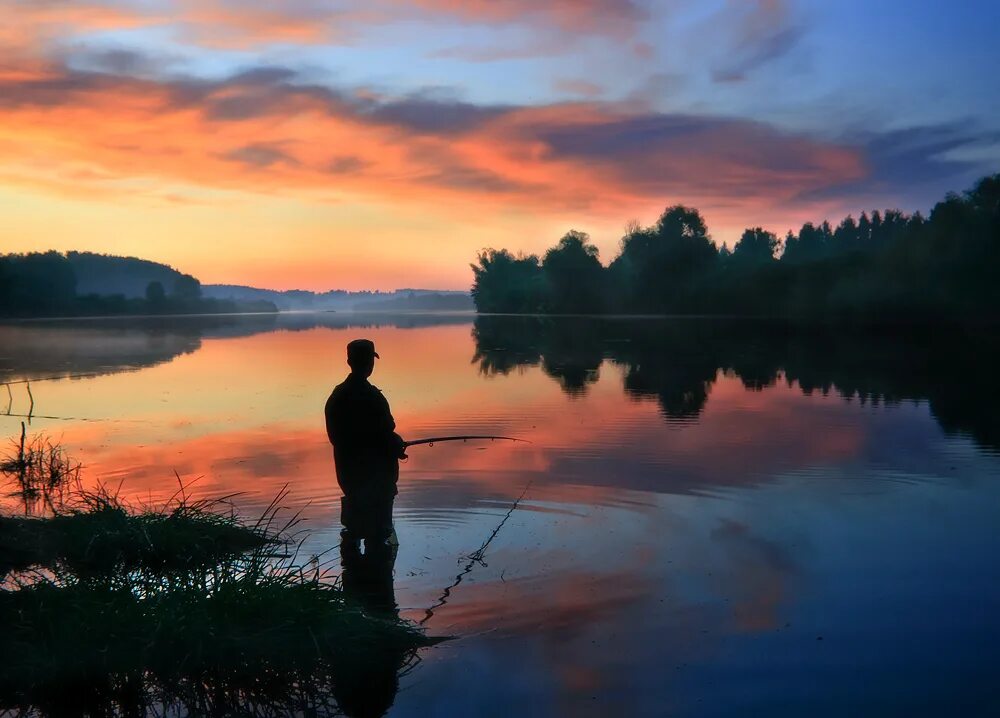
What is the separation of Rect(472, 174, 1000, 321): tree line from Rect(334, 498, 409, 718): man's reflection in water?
79905 millimetres

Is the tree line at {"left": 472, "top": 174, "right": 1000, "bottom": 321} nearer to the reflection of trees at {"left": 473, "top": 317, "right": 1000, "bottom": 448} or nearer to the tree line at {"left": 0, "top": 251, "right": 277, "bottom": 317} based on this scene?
the reflection of trees at {"left": 473, "top": 317, "right": 1000, "bottom": 448}

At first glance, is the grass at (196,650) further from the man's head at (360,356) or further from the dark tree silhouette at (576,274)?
the dark tree silhouette at (576,274)

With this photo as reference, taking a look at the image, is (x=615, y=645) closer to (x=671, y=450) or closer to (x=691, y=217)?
(x=671, y=450)

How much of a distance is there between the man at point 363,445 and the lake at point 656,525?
2.53ft

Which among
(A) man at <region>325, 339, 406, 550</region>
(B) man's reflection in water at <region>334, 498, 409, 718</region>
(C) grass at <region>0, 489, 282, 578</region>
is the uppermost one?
(A) man at <region>325, 339, 406, 550</region>

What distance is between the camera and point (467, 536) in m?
9.12

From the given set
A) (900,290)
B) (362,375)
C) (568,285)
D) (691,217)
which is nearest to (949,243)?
(900,290)

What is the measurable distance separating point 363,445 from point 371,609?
5.20 feet

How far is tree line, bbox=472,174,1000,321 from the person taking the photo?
248 ft

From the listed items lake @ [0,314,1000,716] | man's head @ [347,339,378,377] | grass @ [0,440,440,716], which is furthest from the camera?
man's head @ [347,339,378,377]

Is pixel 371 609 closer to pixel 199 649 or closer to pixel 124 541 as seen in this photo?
pixel 199 649

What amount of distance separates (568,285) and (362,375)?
137 metres

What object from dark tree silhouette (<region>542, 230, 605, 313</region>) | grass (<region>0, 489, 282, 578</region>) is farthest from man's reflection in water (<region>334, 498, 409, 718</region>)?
dark tree silhouette (<region>542, 230, 605, 313</region>)

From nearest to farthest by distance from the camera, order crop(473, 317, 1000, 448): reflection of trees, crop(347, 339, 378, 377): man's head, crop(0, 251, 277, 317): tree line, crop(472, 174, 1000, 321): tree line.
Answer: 1. crop(347, 339, 378, 377): man's head
2. crop(473, 317, 1000, 448): reflection of trees
3. crop(472, 174, 1000, 321): tree line
4. crop(0, 251, 277, 317): tree line
